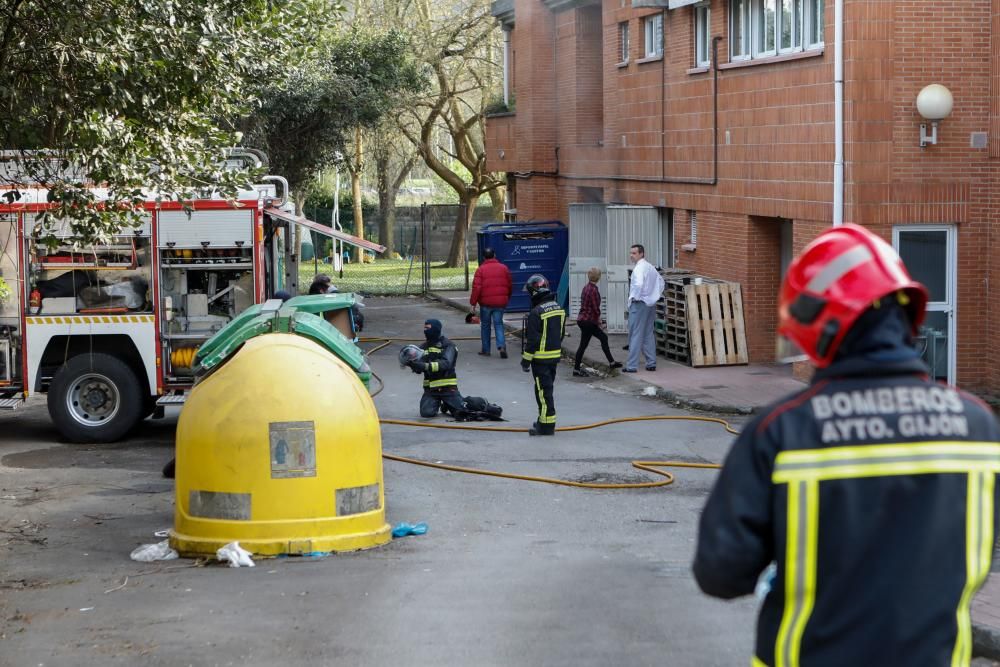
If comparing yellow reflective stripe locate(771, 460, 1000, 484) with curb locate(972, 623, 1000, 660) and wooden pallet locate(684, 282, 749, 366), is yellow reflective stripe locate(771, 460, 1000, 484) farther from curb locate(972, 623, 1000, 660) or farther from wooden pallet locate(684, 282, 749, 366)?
wooden pallet locate(684, 282, 749, 366)

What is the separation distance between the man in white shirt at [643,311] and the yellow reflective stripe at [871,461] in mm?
16506

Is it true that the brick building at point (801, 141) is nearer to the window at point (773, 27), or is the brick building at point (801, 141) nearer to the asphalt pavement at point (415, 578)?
the window at point (773, 27)

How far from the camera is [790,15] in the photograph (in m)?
18.6

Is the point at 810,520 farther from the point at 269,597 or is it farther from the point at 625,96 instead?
the point at 625,96

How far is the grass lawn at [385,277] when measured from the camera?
36500 mm

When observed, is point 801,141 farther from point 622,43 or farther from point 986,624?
point 986,624

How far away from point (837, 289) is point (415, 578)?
558 cm

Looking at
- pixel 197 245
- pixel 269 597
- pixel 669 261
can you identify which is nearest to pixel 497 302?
pixel 669 261

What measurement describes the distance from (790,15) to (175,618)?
1406 cm

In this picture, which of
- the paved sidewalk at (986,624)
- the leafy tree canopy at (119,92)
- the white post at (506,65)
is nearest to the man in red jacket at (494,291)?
the leafy tree canopy at (119,92)

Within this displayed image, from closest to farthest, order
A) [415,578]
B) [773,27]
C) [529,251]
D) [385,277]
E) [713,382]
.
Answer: [415,578]
[713,382]
[773,27]
[529,251]
[385,277]

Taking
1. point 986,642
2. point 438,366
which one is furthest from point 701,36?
point 986,642

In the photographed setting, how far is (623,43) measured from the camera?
26172mm

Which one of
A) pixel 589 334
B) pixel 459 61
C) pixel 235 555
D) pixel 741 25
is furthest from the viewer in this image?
pixel 459 61
